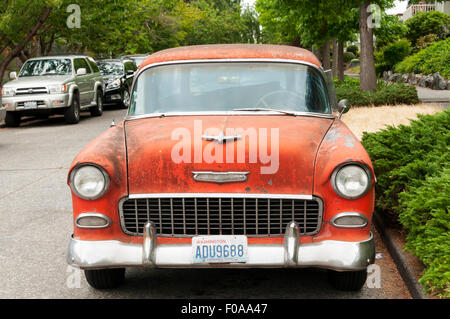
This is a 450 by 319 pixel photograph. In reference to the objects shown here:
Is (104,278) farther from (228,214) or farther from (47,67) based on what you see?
(47,67)

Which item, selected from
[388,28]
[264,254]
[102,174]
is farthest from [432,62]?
[102,174]

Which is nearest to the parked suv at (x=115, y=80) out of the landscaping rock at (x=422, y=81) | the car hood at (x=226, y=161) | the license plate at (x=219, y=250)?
the landscaping rock at (x=422, y=81)

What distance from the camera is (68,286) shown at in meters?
4.75

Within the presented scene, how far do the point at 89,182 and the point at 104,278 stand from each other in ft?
2.69

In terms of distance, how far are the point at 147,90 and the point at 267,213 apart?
1902 mm

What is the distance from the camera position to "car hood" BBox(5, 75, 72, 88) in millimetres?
17125

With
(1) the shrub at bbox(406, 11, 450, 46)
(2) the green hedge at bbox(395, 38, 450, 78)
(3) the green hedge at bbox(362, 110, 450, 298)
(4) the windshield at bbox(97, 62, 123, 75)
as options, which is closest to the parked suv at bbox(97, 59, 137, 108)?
(4) the windshield at bbox(97, 62, 123, 75)

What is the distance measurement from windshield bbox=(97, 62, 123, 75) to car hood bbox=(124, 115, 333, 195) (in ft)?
62.9

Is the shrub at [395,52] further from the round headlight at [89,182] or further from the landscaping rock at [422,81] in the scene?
the round headlight at [89,182]

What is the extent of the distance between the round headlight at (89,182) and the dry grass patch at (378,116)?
26.2ft

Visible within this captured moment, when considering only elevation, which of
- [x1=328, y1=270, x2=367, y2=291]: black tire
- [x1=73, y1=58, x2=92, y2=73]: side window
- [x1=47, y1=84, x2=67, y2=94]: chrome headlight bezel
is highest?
[x1=73, y1=58, x2=92, y2=73]: side window

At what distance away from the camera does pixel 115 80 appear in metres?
22.2

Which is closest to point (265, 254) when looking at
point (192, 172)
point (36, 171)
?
point (192, 172)

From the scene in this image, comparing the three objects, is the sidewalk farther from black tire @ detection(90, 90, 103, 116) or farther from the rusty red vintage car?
the rusty red vintage car
